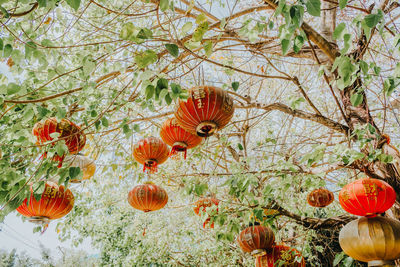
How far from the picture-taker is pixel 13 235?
8.89 meters

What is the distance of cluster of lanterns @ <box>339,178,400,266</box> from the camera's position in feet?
5.67

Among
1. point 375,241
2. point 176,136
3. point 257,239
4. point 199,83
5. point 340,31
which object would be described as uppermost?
point 199,83

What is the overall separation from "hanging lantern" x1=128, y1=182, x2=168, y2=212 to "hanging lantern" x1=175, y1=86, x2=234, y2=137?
4.79 ft

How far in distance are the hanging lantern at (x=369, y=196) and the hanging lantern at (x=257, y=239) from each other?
1.14 metres

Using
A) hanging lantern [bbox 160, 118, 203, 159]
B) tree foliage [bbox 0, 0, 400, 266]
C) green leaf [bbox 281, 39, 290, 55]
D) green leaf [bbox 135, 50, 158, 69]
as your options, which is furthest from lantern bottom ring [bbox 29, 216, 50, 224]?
green leaf [bbox 281, 39, 290, 55]

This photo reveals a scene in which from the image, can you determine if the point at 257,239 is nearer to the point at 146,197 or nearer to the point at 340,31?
the point at 146,197

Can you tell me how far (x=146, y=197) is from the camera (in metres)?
2.83

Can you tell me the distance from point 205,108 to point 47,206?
1.35 metres

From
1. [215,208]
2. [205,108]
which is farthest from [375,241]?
[205,108]

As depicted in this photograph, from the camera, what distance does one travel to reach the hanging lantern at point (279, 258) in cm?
281

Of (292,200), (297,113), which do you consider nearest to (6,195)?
(297,113)

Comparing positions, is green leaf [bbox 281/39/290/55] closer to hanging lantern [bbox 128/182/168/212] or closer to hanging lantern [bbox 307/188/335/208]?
hanging lantern [bbox 128/182/168/212]

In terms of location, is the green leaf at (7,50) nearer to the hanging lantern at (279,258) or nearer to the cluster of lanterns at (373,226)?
the cluster of lanterns at (373,226)

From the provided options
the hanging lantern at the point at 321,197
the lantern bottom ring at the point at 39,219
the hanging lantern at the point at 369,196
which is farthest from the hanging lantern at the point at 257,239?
the lantern bottom ring at the point at 39,219
